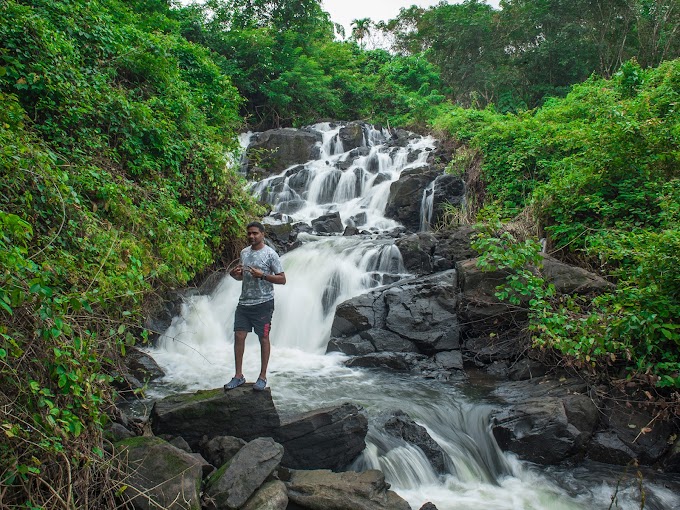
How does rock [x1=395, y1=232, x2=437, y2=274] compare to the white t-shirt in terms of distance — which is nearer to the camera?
the white t-shirt

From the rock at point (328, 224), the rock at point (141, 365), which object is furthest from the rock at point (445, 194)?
the rock at point (141, 365)

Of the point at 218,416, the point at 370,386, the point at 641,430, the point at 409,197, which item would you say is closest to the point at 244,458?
the point at 218,416

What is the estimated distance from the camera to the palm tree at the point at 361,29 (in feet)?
113

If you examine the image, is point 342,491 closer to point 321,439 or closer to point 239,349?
point 321,439

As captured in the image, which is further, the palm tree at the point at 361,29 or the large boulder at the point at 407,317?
the palm tree at the point at 361,29

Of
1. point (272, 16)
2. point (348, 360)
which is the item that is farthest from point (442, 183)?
point (272, 16)

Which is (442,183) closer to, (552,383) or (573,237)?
(573,237)

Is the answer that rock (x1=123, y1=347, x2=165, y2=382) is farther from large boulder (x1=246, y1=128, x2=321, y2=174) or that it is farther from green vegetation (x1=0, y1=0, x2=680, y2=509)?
large boulder (x1=246, y1=128, x2=321, y2=174)

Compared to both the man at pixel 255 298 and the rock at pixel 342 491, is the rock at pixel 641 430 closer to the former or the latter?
the rock at pixel 342 491

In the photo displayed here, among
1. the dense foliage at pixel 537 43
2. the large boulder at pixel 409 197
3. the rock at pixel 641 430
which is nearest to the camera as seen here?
the rock at pixel 641 430

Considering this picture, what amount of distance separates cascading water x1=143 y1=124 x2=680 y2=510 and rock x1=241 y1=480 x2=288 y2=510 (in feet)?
4.18

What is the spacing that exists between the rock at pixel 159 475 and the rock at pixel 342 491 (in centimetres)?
86

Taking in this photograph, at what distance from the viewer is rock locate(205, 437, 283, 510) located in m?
3.64

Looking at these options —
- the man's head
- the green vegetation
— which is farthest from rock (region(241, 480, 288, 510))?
the man's head
